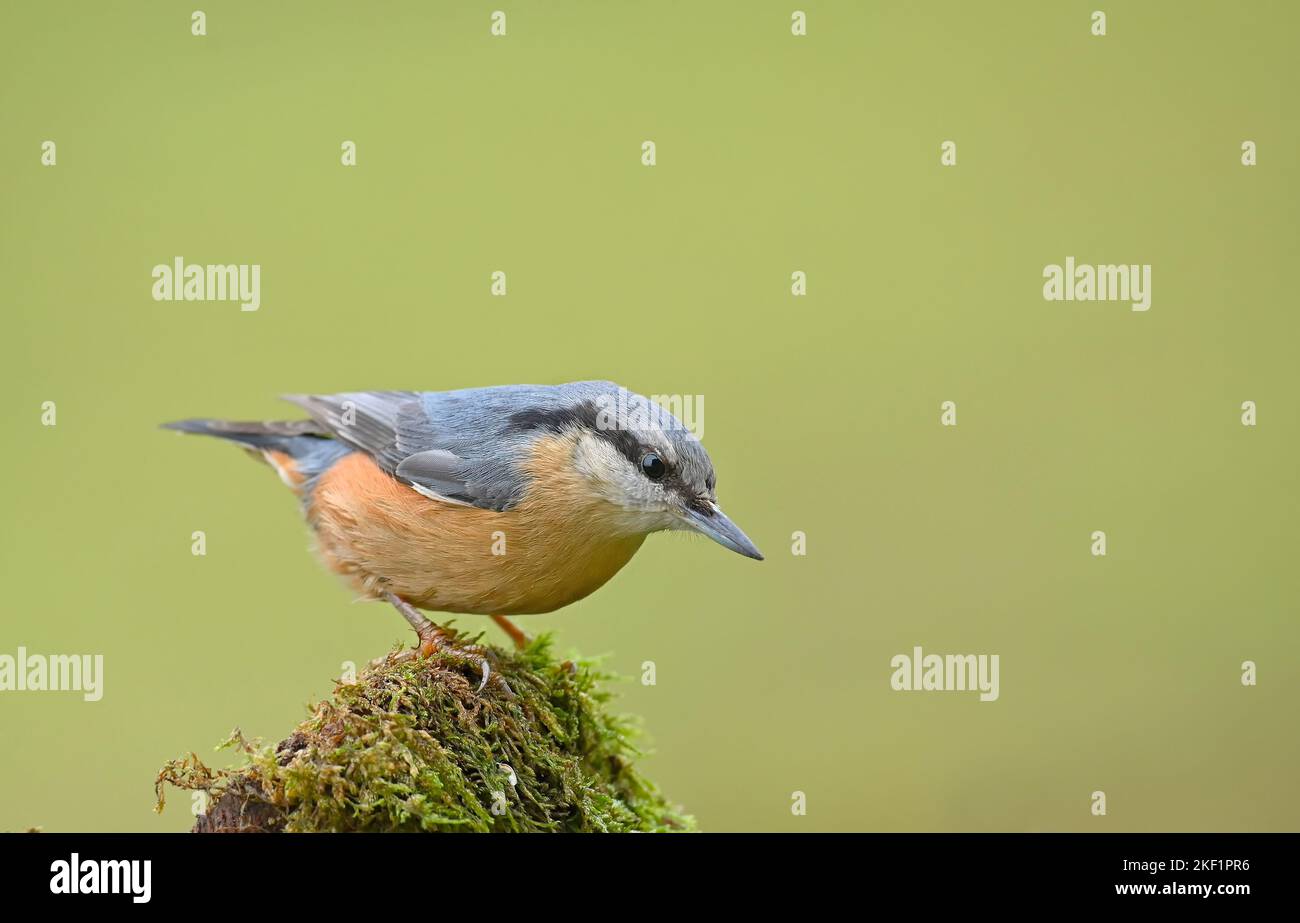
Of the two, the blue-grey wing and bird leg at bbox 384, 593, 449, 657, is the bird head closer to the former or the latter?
the blue-grey wing

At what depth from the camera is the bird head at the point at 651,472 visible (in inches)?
206

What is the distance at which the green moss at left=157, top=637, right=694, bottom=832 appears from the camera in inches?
150

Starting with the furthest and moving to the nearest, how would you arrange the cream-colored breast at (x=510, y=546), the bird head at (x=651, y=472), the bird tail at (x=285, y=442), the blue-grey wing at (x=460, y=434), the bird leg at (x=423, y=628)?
the bird tail at (x=285, y=442) < the blue-grey wing at (x=460, y=434) < the cream-colored breast at (x=510, y=546) < the bird head at (x=651, y=472) < the bird leg at (x=423, y=628)

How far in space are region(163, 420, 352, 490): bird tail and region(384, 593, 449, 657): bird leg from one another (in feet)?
3.41

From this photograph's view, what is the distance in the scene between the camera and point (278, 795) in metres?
3.80

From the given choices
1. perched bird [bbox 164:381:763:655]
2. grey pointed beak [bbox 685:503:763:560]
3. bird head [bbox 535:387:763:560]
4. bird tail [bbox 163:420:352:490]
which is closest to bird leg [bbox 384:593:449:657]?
perched bird [bbox 164:381:763:655]

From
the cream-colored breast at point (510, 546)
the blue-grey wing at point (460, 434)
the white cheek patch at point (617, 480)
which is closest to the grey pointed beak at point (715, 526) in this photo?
the white cheek patch at point (617, 480)

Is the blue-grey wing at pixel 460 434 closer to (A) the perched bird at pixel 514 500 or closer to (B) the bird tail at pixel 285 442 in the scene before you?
(A) the perched bird at pixel 514 500

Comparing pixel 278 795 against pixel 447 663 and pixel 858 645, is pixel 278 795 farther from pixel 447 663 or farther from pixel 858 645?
pixel 858 645

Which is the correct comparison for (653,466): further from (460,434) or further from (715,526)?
(460,434)

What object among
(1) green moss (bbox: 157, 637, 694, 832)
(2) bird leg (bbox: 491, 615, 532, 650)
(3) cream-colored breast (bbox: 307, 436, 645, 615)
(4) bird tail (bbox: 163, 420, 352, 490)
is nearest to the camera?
(1) green moss (bbox: 157, 637, 694, 832)

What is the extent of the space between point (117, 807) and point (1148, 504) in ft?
30.2

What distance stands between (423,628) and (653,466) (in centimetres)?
123

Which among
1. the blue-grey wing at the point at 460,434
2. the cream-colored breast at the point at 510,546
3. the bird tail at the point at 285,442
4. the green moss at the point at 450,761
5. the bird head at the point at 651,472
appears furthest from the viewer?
the bird tail at the point at 285,442
